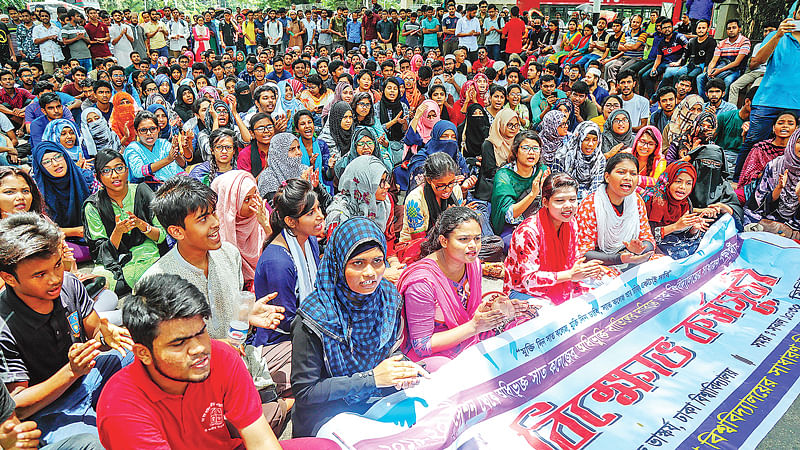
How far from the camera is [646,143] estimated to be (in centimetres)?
474

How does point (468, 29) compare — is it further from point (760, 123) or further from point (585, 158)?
point (585, 158)

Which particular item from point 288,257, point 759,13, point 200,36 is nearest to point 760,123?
point 288,257

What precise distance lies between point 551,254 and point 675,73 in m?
7.24

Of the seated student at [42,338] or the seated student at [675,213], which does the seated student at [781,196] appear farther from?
the seated student at [42,338]

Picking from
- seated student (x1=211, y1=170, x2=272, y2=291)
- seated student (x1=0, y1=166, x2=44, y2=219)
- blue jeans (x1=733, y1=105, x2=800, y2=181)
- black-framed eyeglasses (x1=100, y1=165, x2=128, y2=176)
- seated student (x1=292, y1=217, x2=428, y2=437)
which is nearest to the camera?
seated student (x1=292, y1=217, x2=428, y2=437)

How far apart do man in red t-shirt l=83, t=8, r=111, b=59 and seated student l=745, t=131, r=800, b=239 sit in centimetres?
1238

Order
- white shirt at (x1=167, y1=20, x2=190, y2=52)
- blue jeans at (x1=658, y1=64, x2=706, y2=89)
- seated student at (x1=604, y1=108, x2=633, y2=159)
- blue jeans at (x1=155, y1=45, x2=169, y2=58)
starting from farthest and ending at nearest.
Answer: white shirt at (x1=167, y1=20, x2=190, y2=52) < blue jeans at (x1=155, y1=45, x2=169, y2=58) < blue jeans at (x1=658, y1=64, x2=706, y2=89) < seated student at (x1=604, y1=108, x2=633, y2=159)

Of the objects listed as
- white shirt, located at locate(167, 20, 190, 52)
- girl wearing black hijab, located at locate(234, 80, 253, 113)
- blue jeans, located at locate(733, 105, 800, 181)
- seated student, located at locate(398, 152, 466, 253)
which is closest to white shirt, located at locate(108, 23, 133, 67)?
white shirt, located at locate(167, 20, 190, 52)

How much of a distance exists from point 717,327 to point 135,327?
9.78 feet

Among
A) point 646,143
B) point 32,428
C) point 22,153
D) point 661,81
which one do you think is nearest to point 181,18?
point 22,153

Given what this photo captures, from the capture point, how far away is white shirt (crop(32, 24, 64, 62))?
10430 mm

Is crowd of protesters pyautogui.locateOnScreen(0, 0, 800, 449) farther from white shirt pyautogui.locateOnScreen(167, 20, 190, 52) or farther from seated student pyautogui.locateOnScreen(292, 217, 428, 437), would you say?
white shirt pyautogui.locateOnScreen(167, 20, 190, 52)

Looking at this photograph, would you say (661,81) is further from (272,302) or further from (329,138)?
(272,302)

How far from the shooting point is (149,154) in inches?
196
